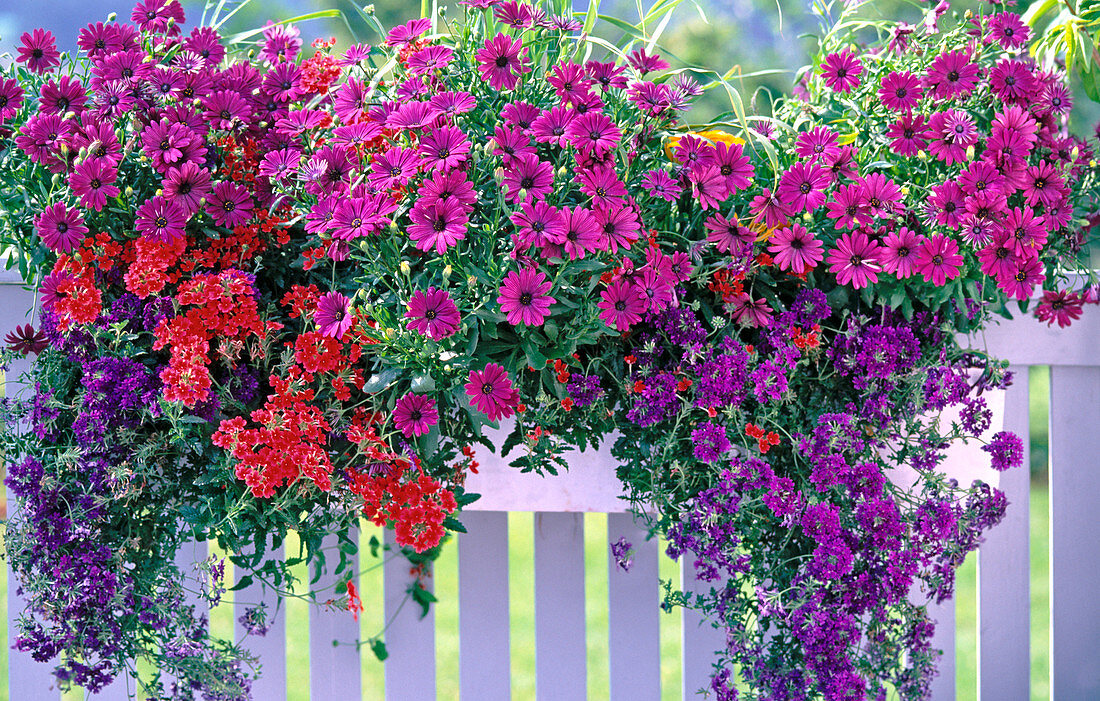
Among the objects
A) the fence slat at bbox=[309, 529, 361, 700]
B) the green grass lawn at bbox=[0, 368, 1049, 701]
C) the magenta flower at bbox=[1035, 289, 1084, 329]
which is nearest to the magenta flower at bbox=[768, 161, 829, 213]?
the magenta flower at bbox=[1035, 289, 1084, 329]

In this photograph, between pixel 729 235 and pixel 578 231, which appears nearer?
pixel 578 231

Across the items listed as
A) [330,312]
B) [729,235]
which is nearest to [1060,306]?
[729,235]

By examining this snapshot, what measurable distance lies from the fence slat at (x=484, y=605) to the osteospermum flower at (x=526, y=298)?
0.80m

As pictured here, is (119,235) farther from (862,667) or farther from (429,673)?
(862,667)

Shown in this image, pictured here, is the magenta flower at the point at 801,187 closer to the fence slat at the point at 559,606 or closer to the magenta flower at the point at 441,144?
the magenta flower at the point at 441,144

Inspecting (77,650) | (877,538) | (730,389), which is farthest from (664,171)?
(77,650)

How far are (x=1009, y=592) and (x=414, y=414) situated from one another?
A: 1.36 m

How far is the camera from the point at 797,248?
1059 mm

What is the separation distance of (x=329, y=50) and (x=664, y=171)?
547mm

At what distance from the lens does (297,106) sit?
1.20 m

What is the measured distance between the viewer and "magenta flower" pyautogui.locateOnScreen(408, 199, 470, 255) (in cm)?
90

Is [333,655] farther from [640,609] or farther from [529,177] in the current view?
[529,177]

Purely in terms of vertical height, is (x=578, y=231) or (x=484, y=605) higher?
(x=578, y=231)

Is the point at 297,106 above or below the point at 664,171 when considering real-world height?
above
